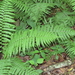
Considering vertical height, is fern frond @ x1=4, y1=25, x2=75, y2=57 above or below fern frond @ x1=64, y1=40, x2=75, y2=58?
above

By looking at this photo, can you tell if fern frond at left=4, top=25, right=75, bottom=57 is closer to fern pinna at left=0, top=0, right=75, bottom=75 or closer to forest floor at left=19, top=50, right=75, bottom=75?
fern pinna at left=0, top=0, right=75, bottom=75

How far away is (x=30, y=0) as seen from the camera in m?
4.18

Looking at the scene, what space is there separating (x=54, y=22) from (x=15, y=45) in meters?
1.38

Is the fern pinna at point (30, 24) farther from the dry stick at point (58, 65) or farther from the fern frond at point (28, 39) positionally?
the dry stick at point (58, 65)

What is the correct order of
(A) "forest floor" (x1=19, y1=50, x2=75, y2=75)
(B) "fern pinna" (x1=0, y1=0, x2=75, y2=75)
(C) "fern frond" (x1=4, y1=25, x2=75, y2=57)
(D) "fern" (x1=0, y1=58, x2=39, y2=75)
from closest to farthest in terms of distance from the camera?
(D) "fern" (x1=0, y1=58, x2=39, y2=75)
(C) "fern frond" (x1=4, y1=25, x2=75, y2=57)
(B) "fern pinna" (x1=0, y1=0, x2=75, y2=75)
(A) "forest floor" (x1=19, y1=50, x2=75, y2=75)

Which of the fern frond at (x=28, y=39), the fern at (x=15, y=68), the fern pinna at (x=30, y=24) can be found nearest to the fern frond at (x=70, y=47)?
the fern pinna at (x=30, y=24)

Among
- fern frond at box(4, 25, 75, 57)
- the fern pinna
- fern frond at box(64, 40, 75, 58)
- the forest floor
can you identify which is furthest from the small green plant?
fern frond at box(64, 40, 75, 58)

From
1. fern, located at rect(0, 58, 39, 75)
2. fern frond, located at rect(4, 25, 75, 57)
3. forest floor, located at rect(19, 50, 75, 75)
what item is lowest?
forest floor, located at rect(19, 50, 75, 75)

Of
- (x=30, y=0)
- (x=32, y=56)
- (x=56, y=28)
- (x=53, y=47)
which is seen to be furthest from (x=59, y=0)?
(x=32, y=56)

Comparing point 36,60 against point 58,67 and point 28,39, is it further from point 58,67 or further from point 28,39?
point 28,39

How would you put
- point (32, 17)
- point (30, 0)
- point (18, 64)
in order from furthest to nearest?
point (30, 0) → point (32, 17) → point (18, 64)

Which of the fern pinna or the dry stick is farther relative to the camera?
the dry stick

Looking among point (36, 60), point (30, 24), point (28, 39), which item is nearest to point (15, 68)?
point (28, 39)

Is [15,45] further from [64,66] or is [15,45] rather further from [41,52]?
[64,66]
